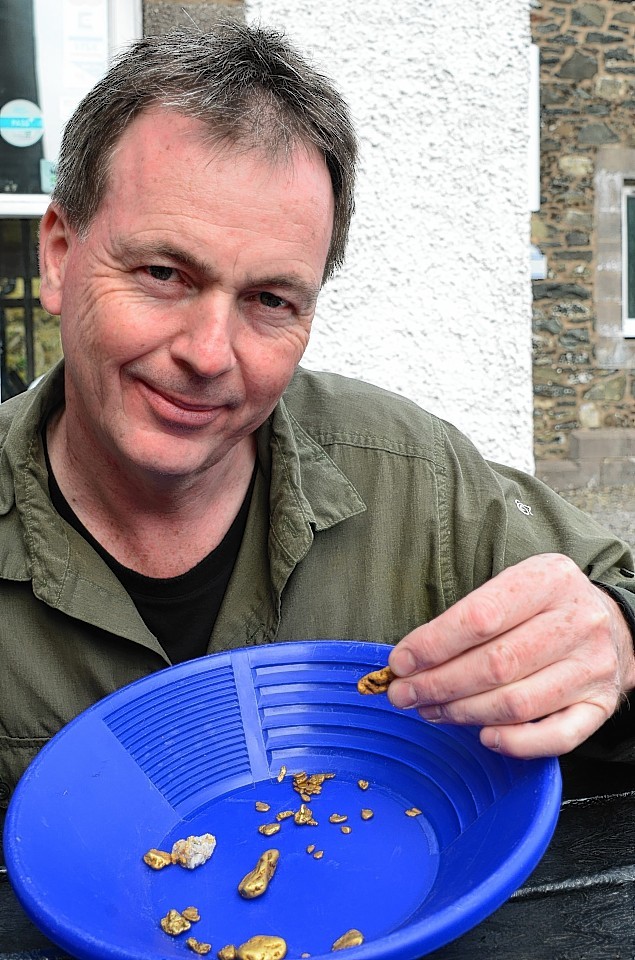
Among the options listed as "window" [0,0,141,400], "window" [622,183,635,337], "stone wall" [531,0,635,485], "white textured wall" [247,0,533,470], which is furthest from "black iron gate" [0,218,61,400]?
"window" [622,183,635,337]

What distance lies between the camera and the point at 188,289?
144 centimetres

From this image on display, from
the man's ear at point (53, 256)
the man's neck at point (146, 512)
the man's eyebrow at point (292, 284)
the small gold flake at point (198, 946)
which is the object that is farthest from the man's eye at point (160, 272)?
the small gold flake at point (198, 946)

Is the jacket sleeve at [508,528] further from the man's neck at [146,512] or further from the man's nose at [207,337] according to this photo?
the man's nose at [207,337]

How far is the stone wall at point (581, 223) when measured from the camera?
9844mm

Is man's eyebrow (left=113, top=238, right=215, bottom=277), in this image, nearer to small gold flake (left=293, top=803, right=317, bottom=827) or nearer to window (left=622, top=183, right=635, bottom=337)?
small gold flake (left=293, top=803, right=317, bottom=827)

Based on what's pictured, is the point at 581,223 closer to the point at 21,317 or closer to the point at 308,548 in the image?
the point at 21,317

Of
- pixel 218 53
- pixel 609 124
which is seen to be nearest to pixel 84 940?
pixel 218 53

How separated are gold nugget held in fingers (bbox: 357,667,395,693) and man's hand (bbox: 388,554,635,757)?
Answer: 58 mm

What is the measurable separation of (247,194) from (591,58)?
32.3ft

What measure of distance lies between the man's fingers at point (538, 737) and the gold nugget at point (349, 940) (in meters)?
0.26

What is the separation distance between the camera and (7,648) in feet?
5.52

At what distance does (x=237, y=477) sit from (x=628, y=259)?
10.1m

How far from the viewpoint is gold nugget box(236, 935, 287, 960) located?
0.95 metres

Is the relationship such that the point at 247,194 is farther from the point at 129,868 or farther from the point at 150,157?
the point at 129,868
